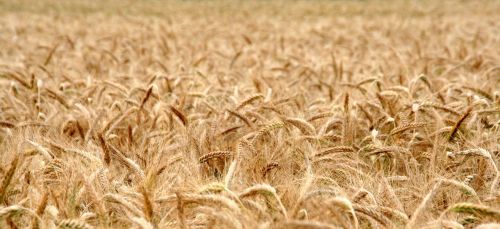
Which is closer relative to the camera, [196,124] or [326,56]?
[196,124]

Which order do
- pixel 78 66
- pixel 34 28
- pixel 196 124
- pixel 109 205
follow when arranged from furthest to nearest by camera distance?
pixel 34 28
pixel 78 66
pixel 196 124
pixel 109 205

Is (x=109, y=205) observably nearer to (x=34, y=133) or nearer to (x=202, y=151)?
(x=202, y=151)

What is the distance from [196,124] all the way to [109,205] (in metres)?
1.19

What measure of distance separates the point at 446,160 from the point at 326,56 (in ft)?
14.3

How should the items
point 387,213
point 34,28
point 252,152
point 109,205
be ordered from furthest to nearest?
1. point 34,28
2. point 252,152
3. point 109,205
4. point 387,213

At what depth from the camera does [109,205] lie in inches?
80.4

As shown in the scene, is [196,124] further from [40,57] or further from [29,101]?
[40,57]

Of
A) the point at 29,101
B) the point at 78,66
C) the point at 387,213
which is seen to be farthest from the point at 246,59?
the point at 387,213

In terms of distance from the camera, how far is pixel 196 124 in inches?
125

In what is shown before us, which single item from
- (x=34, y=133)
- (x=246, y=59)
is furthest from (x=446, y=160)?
(x=246, y=59)

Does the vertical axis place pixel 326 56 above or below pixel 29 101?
below

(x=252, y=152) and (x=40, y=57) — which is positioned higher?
(x=252, y=152)

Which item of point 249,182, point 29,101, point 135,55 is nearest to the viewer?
point 249,182

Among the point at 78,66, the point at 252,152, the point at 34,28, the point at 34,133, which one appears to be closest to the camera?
the point at 252,152
